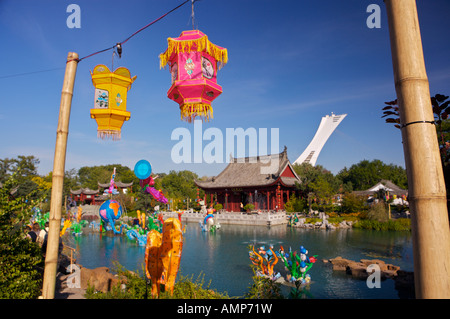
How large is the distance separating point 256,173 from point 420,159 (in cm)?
2605

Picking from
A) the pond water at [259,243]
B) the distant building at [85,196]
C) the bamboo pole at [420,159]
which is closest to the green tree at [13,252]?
the pond water at [259,243]

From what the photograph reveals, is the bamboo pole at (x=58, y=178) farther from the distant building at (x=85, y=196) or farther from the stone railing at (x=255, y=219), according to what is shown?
the distant building at (x=85, y=196)

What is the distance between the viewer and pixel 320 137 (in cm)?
6712

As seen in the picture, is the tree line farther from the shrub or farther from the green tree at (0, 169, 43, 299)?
the green tree at (0, 169, 43, 299)

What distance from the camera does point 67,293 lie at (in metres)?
5.70

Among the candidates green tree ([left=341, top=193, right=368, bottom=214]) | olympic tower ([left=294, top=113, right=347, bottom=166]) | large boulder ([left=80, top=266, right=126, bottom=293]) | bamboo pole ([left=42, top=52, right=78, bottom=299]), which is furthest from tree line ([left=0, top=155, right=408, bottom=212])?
olympic tower ([left=294, top=113, right=347, bottom=166])

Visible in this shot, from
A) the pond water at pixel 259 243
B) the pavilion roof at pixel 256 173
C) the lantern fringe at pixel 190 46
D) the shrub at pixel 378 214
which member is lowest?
the pond water at pixel 259 243

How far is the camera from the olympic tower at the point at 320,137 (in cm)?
6475

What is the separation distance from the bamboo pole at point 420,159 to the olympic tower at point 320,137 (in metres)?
64.5

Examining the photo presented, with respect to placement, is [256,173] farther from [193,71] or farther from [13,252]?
[193,71]

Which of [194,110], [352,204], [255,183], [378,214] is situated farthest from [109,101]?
[255,183]

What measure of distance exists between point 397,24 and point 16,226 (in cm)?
520
